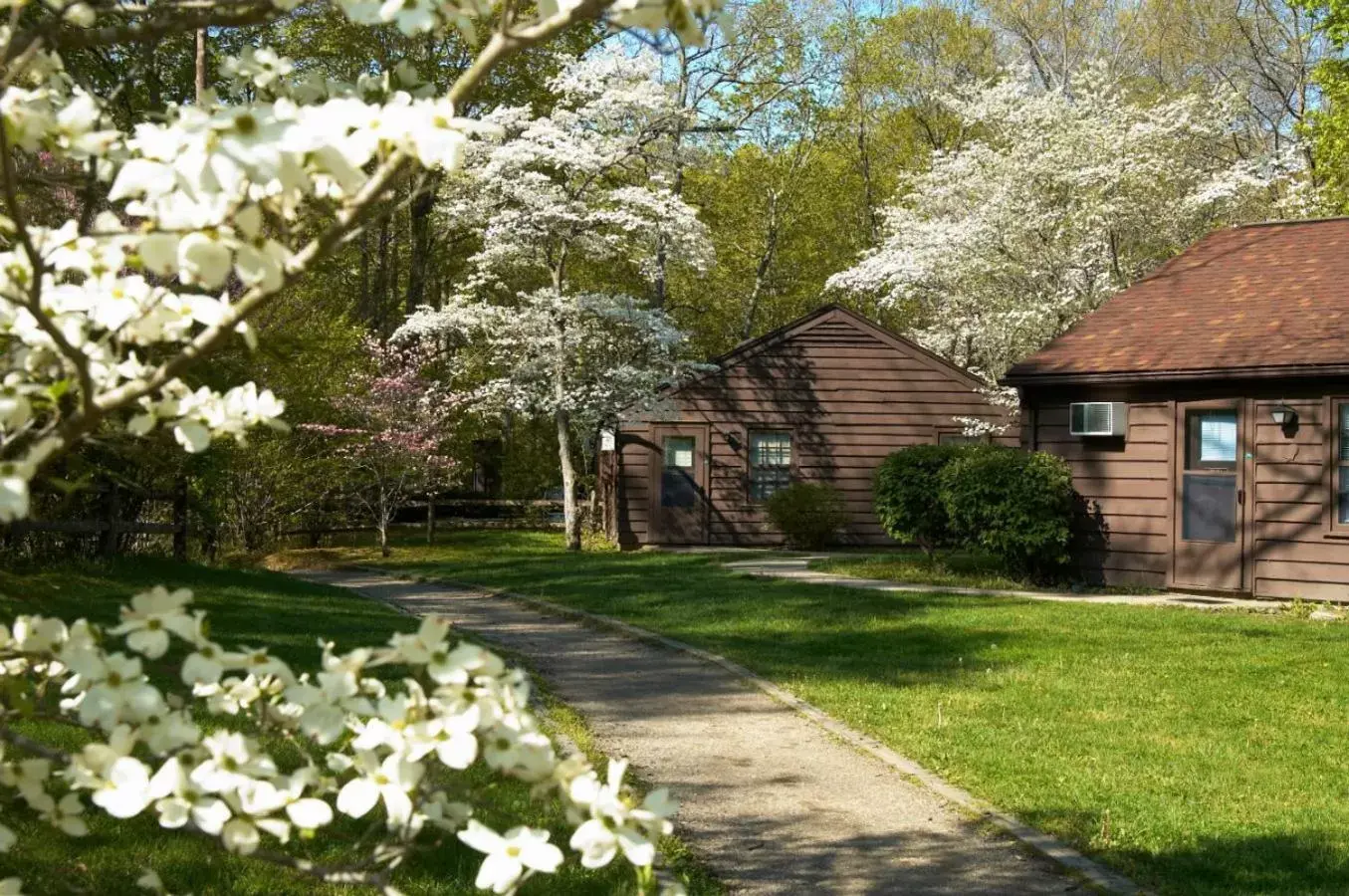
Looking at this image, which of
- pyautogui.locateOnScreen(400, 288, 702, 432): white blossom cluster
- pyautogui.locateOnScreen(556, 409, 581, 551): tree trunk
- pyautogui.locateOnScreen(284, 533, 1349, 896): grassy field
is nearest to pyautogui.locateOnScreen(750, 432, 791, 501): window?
pyautogui.locateOnScreen(400, 288, 702, 432): white blossom cluster

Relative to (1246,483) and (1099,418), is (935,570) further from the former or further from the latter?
(1246,483)

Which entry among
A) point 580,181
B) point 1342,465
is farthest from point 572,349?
point 1342,465

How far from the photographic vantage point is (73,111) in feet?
5.94

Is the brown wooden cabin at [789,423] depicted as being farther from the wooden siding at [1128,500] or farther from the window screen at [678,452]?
the wooden siding at [1128,500]

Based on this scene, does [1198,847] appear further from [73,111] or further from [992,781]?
[73,111]

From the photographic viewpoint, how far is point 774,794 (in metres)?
6.29

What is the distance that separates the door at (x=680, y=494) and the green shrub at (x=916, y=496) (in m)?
7.09

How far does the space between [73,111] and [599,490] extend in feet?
84.0

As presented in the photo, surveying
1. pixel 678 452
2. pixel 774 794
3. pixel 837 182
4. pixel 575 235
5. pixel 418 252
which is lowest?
pixel 774 794

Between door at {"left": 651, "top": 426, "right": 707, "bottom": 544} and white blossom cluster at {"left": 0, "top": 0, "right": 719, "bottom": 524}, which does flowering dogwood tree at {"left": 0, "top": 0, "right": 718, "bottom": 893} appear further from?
door at {"left": 651, "top": 426, "right": 707, "bottom": 544}

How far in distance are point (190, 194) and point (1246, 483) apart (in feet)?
47.0

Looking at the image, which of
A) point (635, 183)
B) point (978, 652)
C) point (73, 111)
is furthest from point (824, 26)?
point (73, 111)

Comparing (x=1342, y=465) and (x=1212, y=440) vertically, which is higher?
(x=1212, y=440)

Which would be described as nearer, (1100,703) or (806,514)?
(1100,703)
